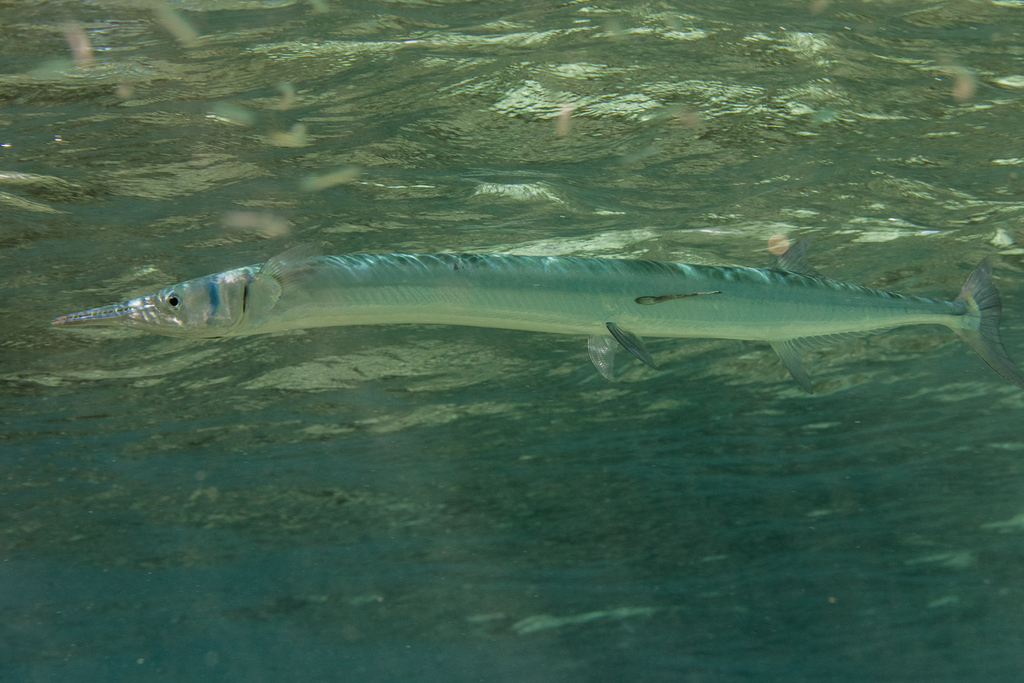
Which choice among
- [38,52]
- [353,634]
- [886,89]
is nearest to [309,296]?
[38,52]

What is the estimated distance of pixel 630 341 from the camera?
3861mm

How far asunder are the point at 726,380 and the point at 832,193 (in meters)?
5.57

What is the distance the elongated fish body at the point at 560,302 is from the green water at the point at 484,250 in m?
3.47

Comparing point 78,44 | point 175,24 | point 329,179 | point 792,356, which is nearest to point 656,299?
point 792,356

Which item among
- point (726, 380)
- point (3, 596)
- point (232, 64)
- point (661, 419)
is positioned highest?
point (232, 64)

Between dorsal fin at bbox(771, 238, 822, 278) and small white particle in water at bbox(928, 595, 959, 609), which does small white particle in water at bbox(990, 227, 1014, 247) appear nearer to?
dorsal fin at bbox(771, 238, 822, 278)

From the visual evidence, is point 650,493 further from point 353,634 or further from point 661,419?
point 353,634

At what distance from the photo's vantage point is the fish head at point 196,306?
3137 mm

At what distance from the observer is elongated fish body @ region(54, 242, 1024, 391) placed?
319cm

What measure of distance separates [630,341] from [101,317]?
8.21ft

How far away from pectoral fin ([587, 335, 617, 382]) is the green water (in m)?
3.90

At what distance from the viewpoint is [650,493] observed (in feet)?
64.9

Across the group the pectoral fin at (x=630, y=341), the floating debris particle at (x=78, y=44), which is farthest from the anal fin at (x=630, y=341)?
the floating debris particle at (x=78, y=44)

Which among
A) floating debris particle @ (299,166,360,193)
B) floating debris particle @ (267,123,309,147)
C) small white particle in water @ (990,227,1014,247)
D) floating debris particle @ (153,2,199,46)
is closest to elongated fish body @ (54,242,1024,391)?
floating debris particle @ (153,2,199,46)
